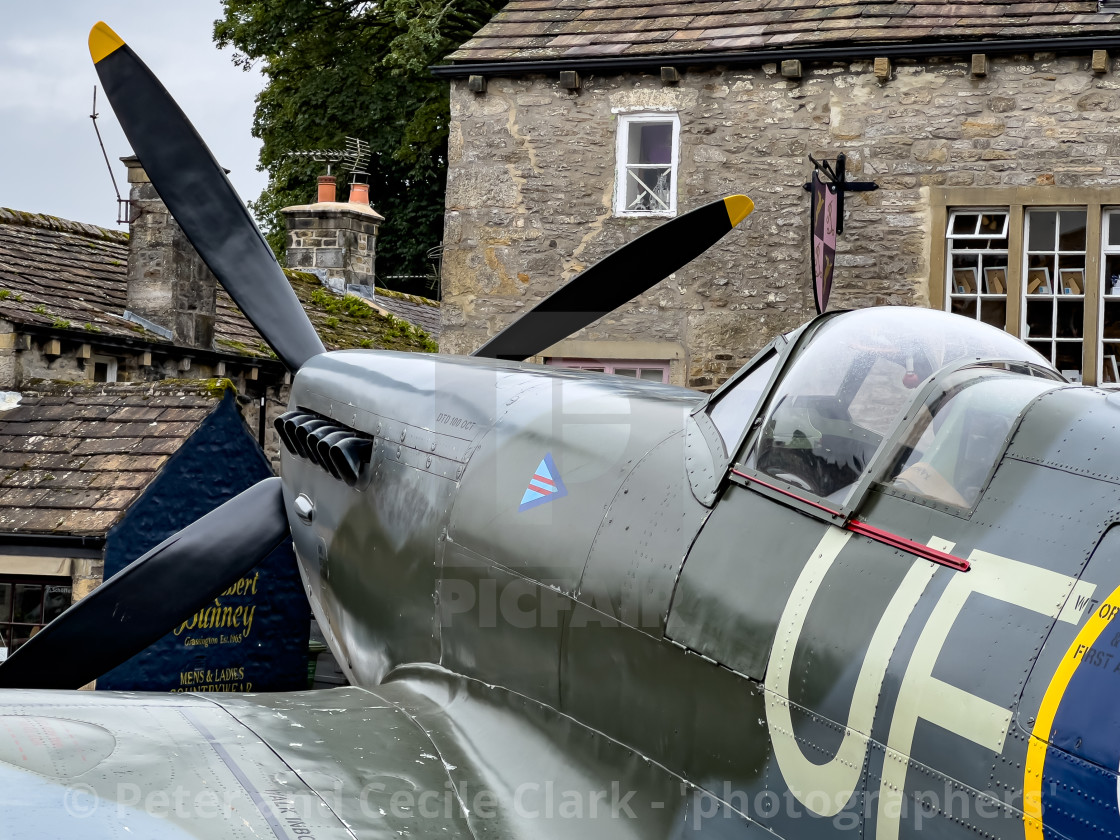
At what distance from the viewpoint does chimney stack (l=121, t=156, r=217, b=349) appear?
1308cm

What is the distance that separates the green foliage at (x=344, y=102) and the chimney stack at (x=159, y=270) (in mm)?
10974

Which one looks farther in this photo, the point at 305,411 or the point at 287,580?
the point at 287,580

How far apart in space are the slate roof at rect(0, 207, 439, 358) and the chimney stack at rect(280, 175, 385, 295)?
139 inches

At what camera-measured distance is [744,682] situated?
2.79 metres

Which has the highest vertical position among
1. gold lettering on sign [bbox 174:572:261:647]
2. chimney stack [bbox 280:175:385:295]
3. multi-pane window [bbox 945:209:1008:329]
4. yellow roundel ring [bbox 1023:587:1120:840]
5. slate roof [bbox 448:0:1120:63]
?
slate roof [bbox 448:0:1120:63]

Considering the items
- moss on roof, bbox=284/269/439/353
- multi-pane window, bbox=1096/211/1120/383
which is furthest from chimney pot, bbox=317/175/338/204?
multi-pane window, bbox=1096/211/1120/383

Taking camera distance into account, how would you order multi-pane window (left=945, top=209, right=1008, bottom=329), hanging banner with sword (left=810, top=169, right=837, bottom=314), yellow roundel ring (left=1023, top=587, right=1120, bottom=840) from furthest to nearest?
1. multi-pane window (left=945, top=209, right=1008, bottom=329)
2. hanging banner with sword (left=810, top=169, right=837, bottom=314)
3. yellow roundel ring (left=1023, top=587, right=1120, bottom=840)

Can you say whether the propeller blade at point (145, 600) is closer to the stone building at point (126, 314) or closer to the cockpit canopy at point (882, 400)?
the cockpit canopy at point (882, 400)

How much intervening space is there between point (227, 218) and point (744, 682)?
5.03 meters

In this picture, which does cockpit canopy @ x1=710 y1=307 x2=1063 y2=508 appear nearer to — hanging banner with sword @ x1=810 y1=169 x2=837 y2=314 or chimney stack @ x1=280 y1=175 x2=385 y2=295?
hanging banner with sword @ x1=810 y1=169 x2=837 y2=314

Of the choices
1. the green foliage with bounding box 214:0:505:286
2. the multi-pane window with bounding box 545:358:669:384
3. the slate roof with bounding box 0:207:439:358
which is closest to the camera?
the slate roof with bounding box 0:207:439:358

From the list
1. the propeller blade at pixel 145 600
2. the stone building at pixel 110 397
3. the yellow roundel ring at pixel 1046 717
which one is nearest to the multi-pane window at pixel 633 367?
the stone building at pixel 110 397

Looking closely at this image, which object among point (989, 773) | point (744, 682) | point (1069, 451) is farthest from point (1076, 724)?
point (744, 682)

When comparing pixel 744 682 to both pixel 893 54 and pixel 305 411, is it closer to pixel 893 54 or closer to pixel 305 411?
pixel 305 411
